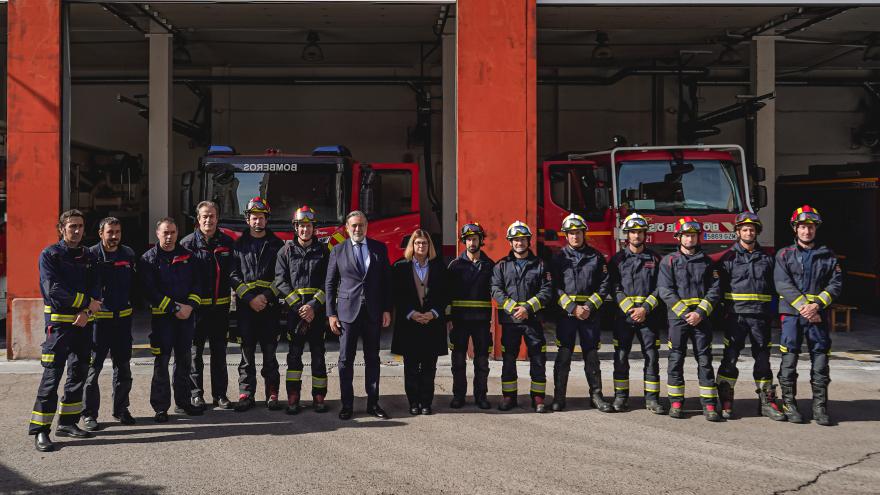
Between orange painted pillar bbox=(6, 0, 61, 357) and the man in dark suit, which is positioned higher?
orange painted pillar bbox=(6, 0, 61, 357)

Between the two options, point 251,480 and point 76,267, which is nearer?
point 251,480

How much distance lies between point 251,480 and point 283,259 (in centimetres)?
249

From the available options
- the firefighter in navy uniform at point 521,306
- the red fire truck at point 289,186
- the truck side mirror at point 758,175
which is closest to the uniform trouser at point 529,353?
the firefighter in navy uniform at point 521,306

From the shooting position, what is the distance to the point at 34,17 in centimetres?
975

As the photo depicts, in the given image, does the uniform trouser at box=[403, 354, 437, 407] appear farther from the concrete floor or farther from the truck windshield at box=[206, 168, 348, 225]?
the truck windshield at box=[206, 168, 348, 225]

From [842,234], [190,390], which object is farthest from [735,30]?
[190,390]

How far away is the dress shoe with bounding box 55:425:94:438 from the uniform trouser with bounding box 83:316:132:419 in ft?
0.76

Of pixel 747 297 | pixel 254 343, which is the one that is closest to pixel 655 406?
pixel 747 297

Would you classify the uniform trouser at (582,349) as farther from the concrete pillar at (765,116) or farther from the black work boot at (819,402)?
the concrete pillar at (765,116)

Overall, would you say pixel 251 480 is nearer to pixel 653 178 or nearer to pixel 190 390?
pixel 190 390

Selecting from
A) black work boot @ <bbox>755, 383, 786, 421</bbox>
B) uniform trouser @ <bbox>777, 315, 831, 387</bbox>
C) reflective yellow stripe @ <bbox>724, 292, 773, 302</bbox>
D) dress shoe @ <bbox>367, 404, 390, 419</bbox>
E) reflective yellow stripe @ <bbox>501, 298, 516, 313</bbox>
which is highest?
reflective yellow stripe @ <bbox>724, 292, 773, 302</bbox>

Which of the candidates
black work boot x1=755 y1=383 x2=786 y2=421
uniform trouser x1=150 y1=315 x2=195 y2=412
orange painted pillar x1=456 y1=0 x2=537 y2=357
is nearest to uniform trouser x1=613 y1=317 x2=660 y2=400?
black work boot x1=755 y1=383 x2=786 y2=421

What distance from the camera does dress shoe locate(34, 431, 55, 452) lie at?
5.89m

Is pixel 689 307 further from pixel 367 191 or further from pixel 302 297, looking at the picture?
pixel 367 191
